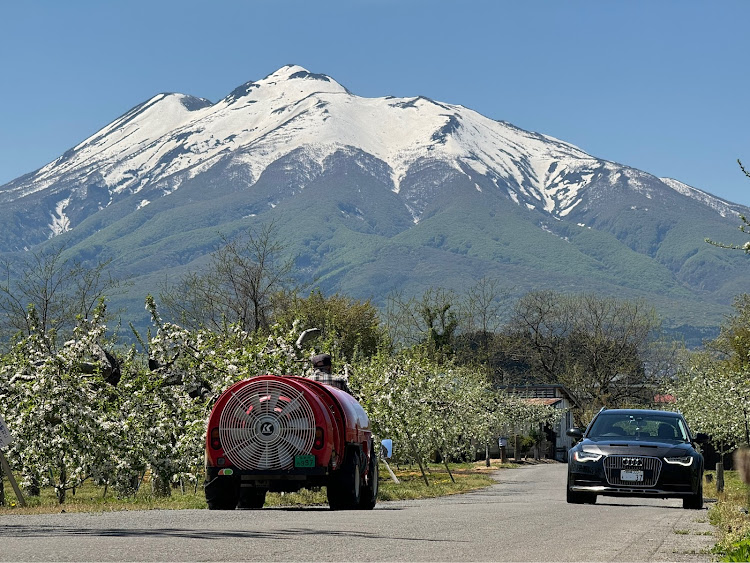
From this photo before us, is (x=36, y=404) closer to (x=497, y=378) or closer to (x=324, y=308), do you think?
(x=324, y=308)

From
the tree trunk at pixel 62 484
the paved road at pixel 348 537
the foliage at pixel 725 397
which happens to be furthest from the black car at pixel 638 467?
the foliage at pixel 725 397

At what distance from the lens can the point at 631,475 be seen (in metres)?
20.0

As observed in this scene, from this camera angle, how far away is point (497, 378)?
101 metres

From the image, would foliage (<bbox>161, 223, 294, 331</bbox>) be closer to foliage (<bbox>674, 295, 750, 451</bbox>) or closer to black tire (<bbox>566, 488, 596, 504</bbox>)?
foliage (<bbox>674, 295, 750, 451</bbox>)

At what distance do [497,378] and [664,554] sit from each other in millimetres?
89534

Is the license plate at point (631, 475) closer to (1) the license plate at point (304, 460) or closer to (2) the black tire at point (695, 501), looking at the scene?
(2) the black tire at point (695, 501)

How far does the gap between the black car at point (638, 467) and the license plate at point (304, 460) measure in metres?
5.52

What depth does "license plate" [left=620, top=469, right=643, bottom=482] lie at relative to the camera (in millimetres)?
19969

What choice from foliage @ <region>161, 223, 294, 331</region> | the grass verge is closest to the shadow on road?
the grass verge

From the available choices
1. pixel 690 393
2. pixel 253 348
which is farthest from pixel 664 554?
pixel 690 393

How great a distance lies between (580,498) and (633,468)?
4.93 feet

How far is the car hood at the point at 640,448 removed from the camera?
2008 cm

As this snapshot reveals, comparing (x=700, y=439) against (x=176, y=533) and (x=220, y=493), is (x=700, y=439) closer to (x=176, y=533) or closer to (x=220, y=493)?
(x=220, y=493)

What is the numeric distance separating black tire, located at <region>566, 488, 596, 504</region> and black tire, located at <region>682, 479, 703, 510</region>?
1583mm
